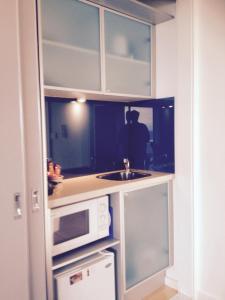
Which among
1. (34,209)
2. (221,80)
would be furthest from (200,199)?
(34,209)

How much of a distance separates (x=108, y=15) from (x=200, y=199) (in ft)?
5.15

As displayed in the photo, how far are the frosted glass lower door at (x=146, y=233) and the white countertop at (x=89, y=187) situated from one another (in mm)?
68

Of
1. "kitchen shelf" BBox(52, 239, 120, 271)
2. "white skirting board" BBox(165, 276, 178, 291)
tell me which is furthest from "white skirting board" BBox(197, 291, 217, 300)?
"kitchen shelf" BBox(52, 239, 120, 271)

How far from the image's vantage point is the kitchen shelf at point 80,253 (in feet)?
5.32

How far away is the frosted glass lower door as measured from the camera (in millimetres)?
2043

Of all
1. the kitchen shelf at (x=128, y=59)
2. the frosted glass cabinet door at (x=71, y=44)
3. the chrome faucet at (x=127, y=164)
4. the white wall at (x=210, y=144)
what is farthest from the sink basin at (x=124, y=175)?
the kitchen shelf at (x=128, y=59)

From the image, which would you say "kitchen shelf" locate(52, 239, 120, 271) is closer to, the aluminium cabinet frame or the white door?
the aluminium cabinet frame

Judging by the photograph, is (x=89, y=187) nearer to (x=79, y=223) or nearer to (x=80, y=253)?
(x=79, y=223)

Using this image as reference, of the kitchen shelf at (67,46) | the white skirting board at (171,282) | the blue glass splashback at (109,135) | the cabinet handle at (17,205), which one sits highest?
the kitchen shelf at (67,46)

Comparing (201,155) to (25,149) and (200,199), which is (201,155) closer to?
(200,199)

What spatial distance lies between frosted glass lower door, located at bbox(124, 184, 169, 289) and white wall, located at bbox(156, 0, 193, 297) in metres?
0.10

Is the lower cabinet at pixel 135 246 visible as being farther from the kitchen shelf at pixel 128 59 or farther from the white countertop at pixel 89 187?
the kitchen shelf at pixel 128 59

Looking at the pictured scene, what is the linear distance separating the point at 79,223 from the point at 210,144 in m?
1.11

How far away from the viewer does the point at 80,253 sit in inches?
69.1
